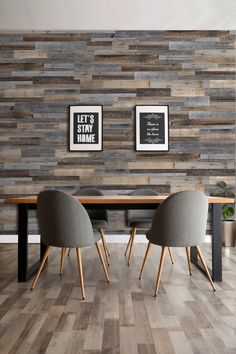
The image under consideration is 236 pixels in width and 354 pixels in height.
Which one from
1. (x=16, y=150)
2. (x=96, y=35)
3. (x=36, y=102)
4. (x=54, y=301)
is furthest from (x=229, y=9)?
(x=54, y=301)

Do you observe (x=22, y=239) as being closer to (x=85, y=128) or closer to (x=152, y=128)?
(x=85, y=128)

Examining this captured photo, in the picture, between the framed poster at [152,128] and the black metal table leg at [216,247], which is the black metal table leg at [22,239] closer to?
the black metal table leg at [216,247]

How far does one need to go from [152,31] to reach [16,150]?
8.91 ft

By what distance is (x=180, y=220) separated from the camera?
8.29 feet

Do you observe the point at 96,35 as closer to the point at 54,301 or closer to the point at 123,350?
the point at 54,301

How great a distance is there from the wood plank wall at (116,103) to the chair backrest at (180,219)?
99.2 inches

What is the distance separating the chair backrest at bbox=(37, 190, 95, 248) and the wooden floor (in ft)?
1.29

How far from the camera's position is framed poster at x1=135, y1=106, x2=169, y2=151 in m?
5.10

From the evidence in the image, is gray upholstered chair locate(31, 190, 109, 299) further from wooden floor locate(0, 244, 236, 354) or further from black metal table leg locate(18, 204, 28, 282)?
black metal table leg locate(18, 204, 28, 282)

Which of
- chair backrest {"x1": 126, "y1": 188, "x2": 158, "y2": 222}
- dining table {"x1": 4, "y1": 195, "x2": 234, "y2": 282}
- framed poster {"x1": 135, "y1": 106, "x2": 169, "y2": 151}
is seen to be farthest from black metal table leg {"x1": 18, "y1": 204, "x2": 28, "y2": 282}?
framed poster {"x1": 135, "y1": 106, "x2": 169, "y2": 151}

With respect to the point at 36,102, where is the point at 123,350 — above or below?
below

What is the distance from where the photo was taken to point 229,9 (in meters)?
4.61

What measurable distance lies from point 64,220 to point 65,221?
Result: 1cm

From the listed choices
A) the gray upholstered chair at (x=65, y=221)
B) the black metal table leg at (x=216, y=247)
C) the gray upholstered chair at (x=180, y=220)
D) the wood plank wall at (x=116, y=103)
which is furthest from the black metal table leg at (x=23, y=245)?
the wood plank wall at (x=116, y=103)
